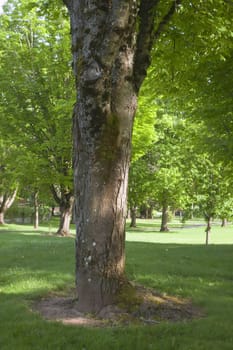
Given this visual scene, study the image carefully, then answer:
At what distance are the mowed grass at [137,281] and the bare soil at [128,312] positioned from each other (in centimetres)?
22

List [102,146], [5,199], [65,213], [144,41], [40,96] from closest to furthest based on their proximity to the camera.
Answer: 1. [102,146]
2. [144,41]
3. [40,96]
4. [65,213]
5. [5,199]

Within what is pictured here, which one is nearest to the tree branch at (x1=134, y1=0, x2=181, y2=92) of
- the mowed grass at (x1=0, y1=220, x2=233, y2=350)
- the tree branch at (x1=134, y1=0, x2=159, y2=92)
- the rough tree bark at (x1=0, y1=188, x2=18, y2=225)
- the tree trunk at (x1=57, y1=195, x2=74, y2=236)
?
the tree branch at (x1=134, y1=0, x2=159, y2=92)

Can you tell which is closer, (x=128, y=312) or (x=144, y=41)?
(x=128, y=312)

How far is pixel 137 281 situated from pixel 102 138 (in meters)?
3.59

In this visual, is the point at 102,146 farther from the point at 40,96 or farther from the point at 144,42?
the point at 40,96

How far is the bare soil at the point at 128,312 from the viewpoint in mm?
5395

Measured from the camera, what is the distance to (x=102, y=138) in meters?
5.70

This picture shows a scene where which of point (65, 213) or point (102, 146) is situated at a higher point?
point (102, 146)

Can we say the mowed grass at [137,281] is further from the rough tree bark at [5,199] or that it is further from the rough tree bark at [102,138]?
the rough tree bark at [5,199]

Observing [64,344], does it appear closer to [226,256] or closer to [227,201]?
[226,256]

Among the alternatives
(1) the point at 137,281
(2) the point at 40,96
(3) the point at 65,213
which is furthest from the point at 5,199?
(1) the point at 137,281

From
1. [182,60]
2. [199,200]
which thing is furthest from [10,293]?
[199,200]

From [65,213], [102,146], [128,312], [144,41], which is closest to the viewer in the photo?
[128,312]

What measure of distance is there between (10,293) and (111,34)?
4539 mm
